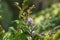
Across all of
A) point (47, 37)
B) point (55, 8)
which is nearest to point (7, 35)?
point (47, 37)

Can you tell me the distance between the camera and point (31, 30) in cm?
81

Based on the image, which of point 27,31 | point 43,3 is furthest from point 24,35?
point 43,3

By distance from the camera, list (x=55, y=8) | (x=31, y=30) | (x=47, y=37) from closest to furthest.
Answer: (x=47, y=37) < (x=31, y=30) < (x=55, y=8)

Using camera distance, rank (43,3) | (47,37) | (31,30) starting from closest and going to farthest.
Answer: (47,37)
(31,30)
(43,3)

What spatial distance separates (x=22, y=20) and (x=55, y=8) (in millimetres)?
3013

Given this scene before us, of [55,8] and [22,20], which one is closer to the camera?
[22,20]

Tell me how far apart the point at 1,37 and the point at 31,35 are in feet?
0.38

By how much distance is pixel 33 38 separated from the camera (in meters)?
0.77

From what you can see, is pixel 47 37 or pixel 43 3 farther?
pixel 43 3

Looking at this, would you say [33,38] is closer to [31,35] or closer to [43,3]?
[31,35]

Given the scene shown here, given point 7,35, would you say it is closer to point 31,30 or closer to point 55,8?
point 31,30

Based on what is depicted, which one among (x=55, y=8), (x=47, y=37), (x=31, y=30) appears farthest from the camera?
(x=55, y=8)

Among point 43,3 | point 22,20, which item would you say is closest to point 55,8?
point 43,3

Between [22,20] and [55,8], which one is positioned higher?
[22,20]
